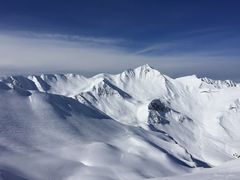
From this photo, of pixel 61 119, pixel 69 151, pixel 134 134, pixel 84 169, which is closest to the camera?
pixel 84 169

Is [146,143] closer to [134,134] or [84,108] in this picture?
[134,134]

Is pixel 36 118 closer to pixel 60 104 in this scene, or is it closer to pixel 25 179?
pixel 60 104

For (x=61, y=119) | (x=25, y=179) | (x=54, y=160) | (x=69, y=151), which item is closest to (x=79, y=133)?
(x=61, y=119)

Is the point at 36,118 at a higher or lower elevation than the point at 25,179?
higher

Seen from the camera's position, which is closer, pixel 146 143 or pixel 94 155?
pixel 94 155

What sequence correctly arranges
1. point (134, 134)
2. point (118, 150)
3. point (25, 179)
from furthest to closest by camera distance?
point (134, 134) → point (118, 150) → point (25, 179)

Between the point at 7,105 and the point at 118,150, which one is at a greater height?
→ the point at 7,105

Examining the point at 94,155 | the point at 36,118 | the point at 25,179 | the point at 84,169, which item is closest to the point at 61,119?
the point at 36,118

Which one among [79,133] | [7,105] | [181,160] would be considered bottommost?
[181,160]

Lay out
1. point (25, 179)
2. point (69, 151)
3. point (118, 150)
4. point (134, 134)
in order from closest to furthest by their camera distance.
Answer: point (25, 179) → point (69, 151) → point (118, 150) → point (134, 134)
